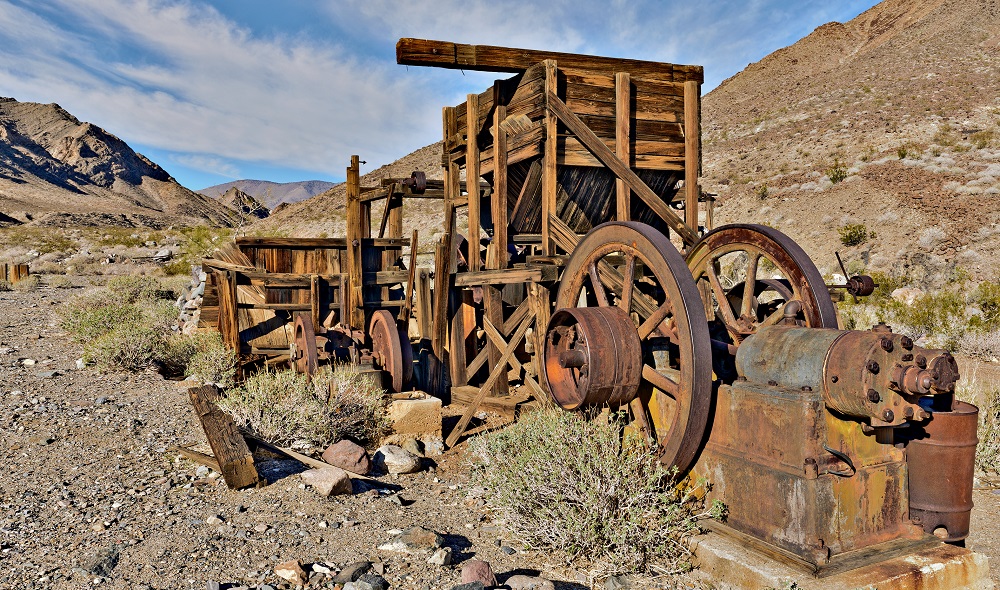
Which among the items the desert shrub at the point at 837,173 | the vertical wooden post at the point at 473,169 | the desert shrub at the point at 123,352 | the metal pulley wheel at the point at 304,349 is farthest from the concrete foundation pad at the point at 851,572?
the desert shrub at the point at 837,173

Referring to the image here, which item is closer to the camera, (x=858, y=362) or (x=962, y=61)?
(x=858, y=362)

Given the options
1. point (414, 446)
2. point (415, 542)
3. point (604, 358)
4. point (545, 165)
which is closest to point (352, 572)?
point (415, 542)

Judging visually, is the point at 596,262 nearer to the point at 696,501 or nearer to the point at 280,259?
the point at 696,501

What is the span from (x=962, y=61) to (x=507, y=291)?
1546 inches

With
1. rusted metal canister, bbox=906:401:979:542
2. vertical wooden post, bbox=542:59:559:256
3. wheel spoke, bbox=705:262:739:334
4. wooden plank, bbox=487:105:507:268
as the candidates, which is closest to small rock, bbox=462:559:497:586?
rusted metal canister, bbox=906:401:979:542

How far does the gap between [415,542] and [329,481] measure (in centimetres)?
105

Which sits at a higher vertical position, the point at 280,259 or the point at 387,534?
the point at 280,259

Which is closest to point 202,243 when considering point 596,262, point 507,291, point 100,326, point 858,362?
point 100,326

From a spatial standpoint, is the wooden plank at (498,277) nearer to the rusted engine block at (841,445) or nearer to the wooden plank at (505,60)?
the wooden plank at (505,60)

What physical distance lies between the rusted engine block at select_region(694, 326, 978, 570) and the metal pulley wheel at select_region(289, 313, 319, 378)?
213 inches

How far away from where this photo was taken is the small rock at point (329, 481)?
5137 mm

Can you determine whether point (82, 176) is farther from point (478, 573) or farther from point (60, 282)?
point (478, 573)

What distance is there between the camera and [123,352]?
931 cm

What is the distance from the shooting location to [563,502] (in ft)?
14.4
